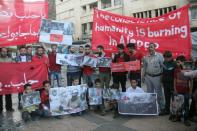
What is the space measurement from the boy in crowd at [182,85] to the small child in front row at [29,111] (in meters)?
3.41

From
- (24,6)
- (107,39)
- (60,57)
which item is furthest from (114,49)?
(24,6)

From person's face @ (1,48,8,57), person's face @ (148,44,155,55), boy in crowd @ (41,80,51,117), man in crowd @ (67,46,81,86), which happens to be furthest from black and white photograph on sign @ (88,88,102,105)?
person's face @ (1,48,8,57)

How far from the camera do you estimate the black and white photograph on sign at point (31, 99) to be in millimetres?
7914

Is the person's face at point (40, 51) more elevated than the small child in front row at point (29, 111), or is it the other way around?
the person's face at point (40, 51)

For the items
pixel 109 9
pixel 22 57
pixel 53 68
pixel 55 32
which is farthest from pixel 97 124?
pixel 109 9

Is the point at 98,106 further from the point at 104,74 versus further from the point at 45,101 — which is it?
the point at 45,101

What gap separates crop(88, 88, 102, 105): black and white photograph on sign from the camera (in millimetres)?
8531

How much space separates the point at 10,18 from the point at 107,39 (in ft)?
9.11

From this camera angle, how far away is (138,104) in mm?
8086

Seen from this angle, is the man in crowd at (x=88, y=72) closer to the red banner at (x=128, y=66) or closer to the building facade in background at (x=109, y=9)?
the red banner at (x=128, y=66)

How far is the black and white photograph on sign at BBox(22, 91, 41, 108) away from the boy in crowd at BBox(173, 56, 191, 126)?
3.38 m

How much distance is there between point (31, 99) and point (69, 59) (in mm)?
1842

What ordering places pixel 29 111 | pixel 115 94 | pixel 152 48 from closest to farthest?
pixel 29 111, pixel 152 48, pixel 115 94

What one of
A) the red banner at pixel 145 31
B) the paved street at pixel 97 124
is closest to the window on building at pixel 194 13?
the red banner at pixel 145 31
